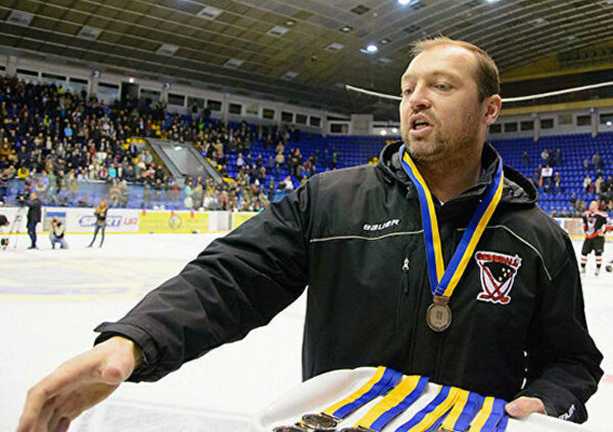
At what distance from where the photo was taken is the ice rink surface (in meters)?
2.62

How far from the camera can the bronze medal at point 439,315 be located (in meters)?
1.40

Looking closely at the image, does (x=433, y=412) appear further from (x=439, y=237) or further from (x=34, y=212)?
(x=34, y=212)

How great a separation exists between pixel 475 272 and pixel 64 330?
3.78m

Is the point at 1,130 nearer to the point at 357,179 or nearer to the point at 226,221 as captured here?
the point at 226,221

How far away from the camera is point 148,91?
26875 mm

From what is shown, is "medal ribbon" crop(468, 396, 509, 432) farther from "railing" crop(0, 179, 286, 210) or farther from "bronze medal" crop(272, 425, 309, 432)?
"railing" crop(0, 179, 286, 210)

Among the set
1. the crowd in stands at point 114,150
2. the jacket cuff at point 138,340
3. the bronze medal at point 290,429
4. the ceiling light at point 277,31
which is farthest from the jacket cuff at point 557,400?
the ceiling light at point 277,31

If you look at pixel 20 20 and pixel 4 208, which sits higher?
pixel 20 20

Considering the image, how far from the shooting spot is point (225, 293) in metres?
1.36

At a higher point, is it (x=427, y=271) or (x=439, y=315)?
(x=427, y=271)

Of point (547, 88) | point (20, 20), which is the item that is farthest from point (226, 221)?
point (547, 88)

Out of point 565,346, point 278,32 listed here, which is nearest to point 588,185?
point 278,32

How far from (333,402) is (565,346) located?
0.78 metres

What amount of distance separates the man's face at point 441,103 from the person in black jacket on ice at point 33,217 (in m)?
11.2
